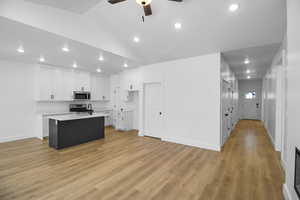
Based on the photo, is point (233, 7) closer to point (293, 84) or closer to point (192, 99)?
point (293, 84)

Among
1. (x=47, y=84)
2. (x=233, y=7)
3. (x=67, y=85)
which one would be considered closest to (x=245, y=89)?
(x=233, y=7)

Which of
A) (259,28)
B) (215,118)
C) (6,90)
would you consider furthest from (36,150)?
(259,28)

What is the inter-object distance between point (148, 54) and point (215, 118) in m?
3.01

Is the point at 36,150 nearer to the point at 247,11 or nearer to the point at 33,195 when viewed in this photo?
the point at 33,195

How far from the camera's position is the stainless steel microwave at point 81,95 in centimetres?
598

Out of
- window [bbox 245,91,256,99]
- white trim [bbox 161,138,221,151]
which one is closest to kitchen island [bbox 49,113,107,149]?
white trim [bbox 161,138,221,151]

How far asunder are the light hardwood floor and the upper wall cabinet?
2079 mm

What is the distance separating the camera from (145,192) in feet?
7.05

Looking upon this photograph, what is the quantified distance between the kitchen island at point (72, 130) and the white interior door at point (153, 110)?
6.04ft

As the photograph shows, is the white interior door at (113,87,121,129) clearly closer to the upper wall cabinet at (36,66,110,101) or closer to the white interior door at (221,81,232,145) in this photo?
the upper wall cabinet at (36,66,110,101)

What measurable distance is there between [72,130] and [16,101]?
104 inches

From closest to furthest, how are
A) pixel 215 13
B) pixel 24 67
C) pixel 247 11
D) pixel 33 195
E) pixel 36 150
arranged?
1. pixel 33 195
2. pixel 247 11
3. pixel 215 13
4. pixel 36 150
5. pixel 24 67

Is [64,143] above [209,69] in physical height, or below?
below

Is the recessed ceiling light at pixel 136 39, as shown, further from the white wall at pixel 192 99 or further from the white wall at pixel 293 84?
the white wall at pixel 293 84
